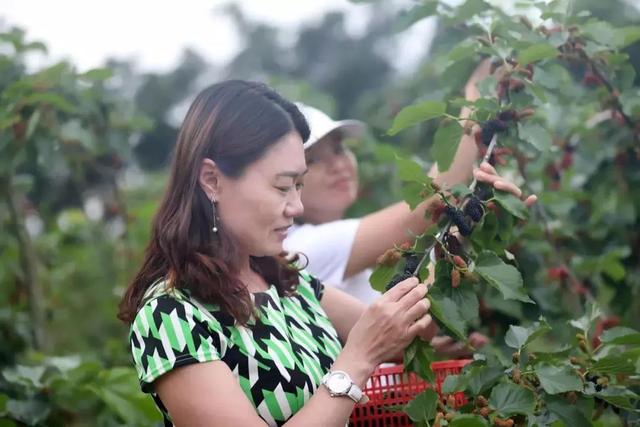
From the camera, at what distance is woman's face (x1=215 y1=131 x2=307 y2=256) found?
2059 mm

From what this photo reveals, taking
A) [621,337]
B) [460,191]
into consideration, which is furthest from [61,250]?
[621,337]

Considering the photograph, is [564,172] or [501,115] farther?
[564,172]

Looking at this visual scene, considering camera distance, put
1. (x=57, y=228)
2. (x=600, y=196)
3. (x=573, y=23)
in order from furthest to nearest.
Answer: (x=57, y=228) < (x=600, y=196) < (x=573, y=23)

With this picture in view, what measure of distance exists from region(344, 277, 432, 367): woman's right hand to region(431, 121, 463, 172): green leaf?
509 millimetres

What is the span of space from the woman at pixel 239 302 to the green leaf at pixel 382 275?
0.12 m

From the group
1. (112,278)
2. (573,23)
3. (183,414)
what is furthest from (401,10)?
(112,278)

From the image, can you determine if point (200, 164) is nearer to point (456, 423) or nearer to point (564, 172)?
point (456, 423)

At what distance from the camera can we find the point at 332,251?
2805 mm

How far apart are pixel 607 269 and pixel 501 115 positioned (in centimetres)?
113

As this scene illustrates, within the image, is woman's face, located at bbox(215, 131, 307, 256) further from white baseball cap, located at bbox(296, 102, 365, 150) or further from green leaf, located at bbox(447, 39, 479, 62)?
white baseball cap, located at bbox(296, 102, 365, 150)

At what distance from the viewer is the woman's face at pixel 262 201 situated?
206cm

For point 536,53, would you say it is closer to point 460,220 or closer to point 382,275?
point 460,220

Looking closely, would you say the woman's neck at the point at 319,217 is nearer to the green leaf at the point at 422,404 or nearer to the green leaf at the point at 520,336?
the green leaf at the point at 520,336

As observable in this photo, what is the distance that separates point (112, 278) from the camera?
218 inches
